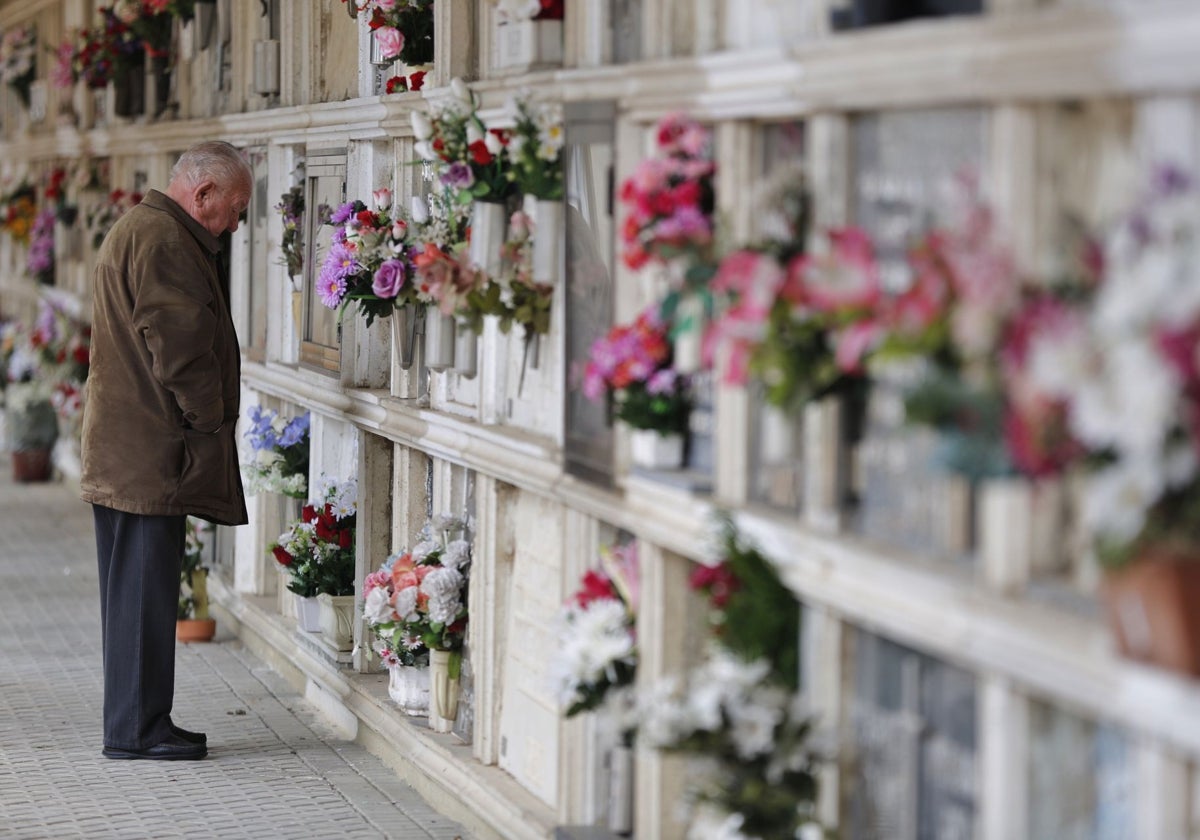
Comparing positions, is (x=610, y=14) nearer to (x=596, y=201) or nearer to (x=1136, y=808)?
(x=596, y=201)

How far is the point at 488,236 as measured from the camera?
4.59 metres

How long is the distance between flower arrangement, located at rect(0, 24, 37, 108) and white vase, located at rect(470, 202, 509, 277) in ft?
31.5

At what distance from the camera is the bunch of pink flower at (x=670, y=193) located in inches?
138

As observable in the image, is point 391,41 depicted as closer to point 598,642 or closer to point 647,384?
point 647,384

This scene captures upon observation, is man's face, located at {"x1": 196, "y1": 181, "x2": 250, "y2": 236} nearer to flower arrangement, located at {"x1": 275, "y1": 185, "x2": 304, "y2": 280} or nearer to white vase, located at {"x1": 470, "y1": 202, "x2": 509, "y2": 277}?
flower arrangement, located at {"x1": 275, "y1": 185, "x2": 304, "y2": 280}

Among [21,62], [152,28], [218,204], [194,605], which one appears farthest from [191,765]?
[21,62]

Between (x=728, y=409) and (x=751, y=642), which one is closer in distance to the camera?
(x=751, y=642)

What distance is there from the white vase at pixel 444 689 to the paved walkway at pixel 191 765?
23 centimetres

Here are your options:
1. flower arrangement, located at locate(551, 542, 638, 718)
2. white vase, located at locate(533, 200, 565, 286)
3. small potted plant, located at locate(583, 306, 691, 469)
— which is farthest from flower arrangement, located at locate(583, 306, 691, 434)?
white vase, located at locate(533, 200, 565, 286)

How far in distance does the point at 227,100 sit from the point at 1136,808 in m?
6.52

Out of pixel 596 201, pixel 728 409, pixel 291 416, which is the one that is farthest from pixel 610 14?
pixel 291 416

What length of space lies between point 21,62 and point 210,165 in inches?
325

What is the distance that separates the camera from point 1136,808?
2512 millimetres

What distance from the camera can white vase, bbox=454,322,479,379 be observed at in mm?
5059
